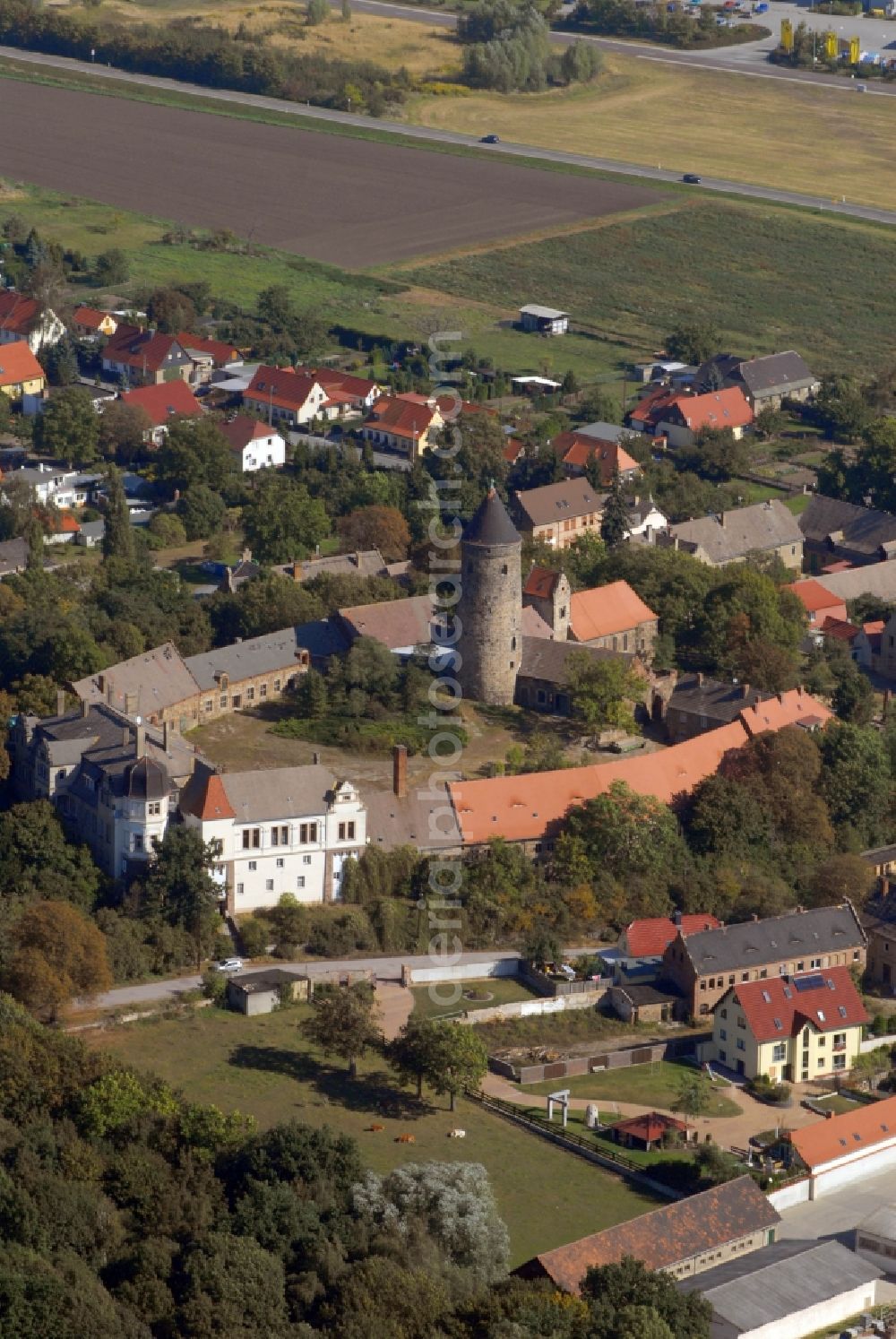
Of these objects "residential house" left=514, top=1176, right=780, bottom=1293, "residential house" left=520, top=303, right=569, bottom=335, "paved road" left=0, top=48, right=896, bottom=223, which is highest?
Answer: "paved road" left=0, top=48, right=896, bottom=223

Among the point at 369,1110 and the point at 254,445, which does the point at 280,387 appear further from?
the point at 369,1110

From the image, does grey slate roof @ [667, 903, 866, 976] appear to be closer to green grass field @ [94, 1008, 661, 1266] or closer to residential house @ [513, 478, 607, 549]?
green grass field @ [94, 1008, 661, 1266]

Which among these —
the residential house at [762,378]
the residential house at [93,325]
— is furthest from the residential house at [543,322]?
the residential house at [93,325]

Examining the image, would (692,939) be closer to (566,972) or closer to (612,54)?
(566,972)

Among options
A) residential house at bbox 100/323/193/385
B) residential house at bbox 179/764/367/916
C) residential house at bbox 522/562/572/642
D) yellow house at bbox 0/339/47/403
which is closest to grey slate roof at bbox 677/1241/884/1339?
residential house at bbox 179/764/367/916

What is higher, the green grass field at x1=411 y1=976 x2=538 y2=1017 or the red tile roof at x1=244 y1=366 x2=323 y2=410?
the red tile roof at x1=244 y1=366 x2=323 y2=410

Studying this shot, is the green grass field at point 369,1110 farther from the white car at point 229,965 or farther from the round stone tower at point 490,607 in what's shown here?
the round stone tower at point 490,607

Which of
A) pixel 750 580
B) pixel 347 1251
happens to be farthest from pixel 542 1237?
pixel 750 580
